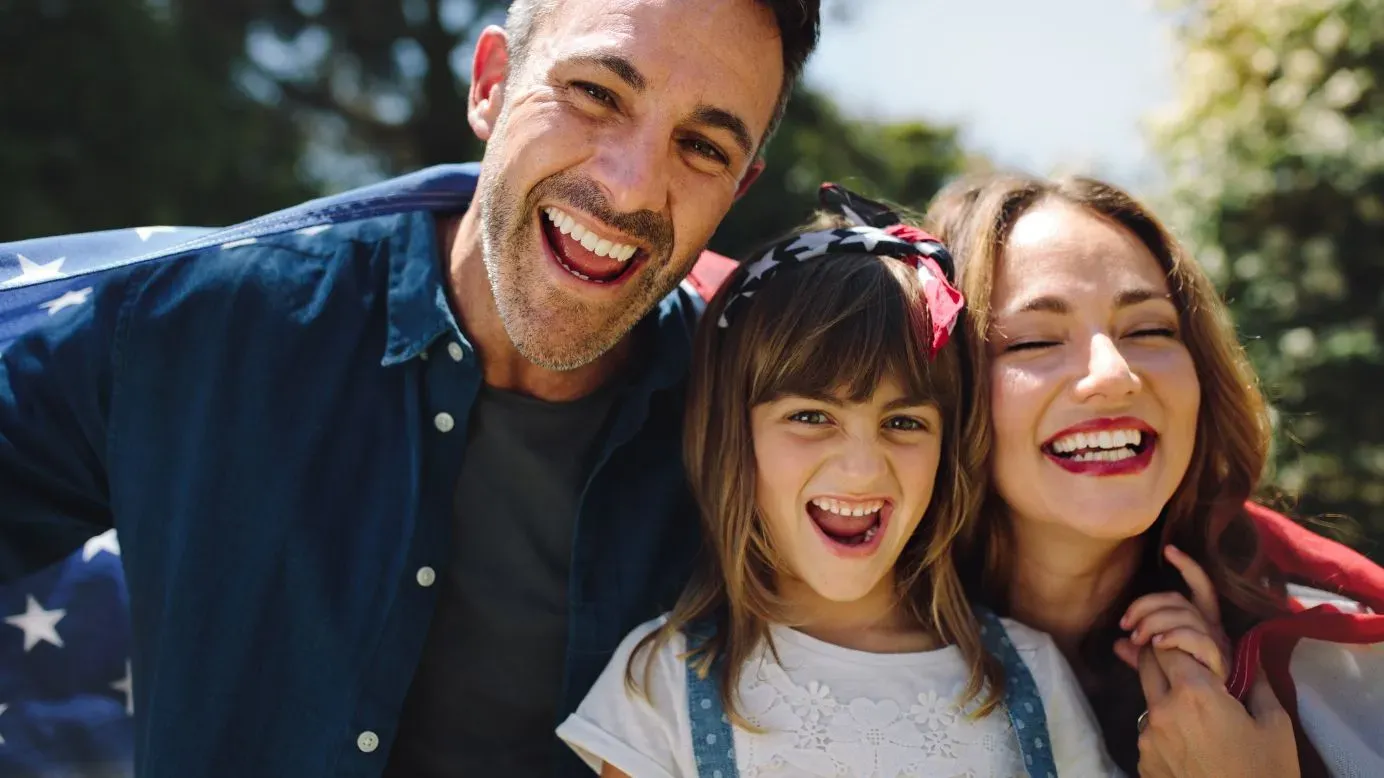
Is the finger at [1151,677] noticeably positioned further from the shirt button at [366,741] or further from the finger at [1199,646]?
the shirt button at [366,741]

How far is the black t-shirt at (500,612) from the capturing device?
2.47 metres

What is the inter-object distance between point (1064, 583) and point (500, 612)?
46.6 inches

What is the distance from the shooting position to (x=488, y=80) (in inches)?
106

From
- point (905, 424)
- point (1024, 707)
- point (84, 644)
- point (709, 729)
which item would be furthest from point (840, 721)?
point (84, 644)

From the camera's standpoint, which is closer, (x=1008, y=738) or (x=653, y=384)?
(x=1008, y=738)

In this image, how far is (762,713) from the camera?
2.31m

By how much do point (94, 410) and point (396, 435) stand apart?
0.58m

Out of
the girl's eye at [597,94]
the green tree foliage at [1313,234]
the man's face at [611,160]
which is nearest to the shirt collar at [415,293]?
the man's face at [611,160]

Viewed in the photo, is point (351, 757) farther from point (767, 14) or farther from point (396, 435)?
point (767, 14)

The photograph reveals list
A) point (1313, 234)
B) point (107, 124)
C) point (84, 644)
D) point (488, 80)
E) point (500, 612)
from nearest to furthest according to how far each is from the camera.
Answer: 1. point (500, 612)
2. point (488, 80)
3. point (84, 644)
4. point (1313, 234)
5. point (107, 124)

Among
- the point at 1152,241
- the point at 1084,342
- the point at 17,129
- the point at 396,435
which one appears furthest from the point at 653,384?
the point at 17,129

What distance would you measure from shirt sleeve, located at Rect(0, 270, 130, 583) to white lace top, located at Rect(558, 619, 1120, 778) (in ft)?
3.67

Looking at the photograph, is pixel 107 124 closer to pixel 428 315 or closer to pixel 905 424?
pixel 428 315

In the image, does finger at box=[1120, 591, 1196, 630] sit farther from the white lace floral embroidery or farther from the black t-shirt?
the black t-shirt
